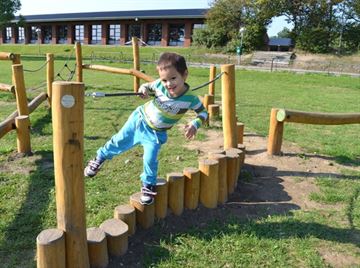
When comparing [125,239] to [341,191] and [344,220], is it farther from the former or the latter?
[341,191]

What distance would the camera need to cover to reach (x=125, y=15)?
47062mm

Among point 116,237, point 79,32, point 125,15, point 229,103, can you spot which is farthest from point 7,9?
point 116,237

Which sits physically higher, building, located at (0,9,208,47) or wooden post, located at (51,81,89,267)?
building, located at (0,9,208,47)

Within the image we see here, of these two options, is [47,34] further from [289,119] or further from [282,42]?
[289,119]

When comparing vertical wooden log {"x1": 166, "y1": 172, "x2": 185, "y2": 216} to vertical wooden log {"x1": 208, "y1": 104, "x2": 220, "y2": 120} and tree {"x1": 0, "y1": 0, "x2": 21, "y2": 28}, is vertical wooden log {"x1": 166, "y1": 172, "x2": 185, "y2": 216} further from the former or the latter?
tree {"x1": 0, "y1": 0, "x2": 21, "y2": 28}

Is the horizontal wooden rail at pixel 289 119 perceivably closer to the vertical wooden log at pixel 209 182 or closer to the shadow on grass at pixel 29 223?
the vertical wooden log at pixel 209 182

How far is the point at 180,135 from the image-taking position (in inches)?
262

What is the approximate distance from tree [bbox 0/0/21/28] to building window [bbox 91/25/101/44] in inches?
536

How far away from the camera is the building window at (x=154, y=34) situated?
46.0 metres

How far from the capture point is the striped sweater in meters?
3.33

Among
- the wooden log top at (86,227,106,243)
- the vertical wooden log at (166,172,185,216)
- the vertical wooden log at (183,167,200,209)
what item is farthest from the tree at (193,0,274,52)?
the wooden log top at (86,227,106,243)

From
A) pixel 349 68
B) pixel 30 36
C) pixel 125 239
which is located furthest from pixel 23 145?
pixel 30 36

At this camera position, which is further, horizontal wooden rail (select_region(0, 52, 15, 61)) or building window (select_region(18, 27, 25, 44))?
building window (select_region(18, 27, 25, 44))

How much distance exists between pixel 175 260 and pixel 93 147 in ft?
10.5
